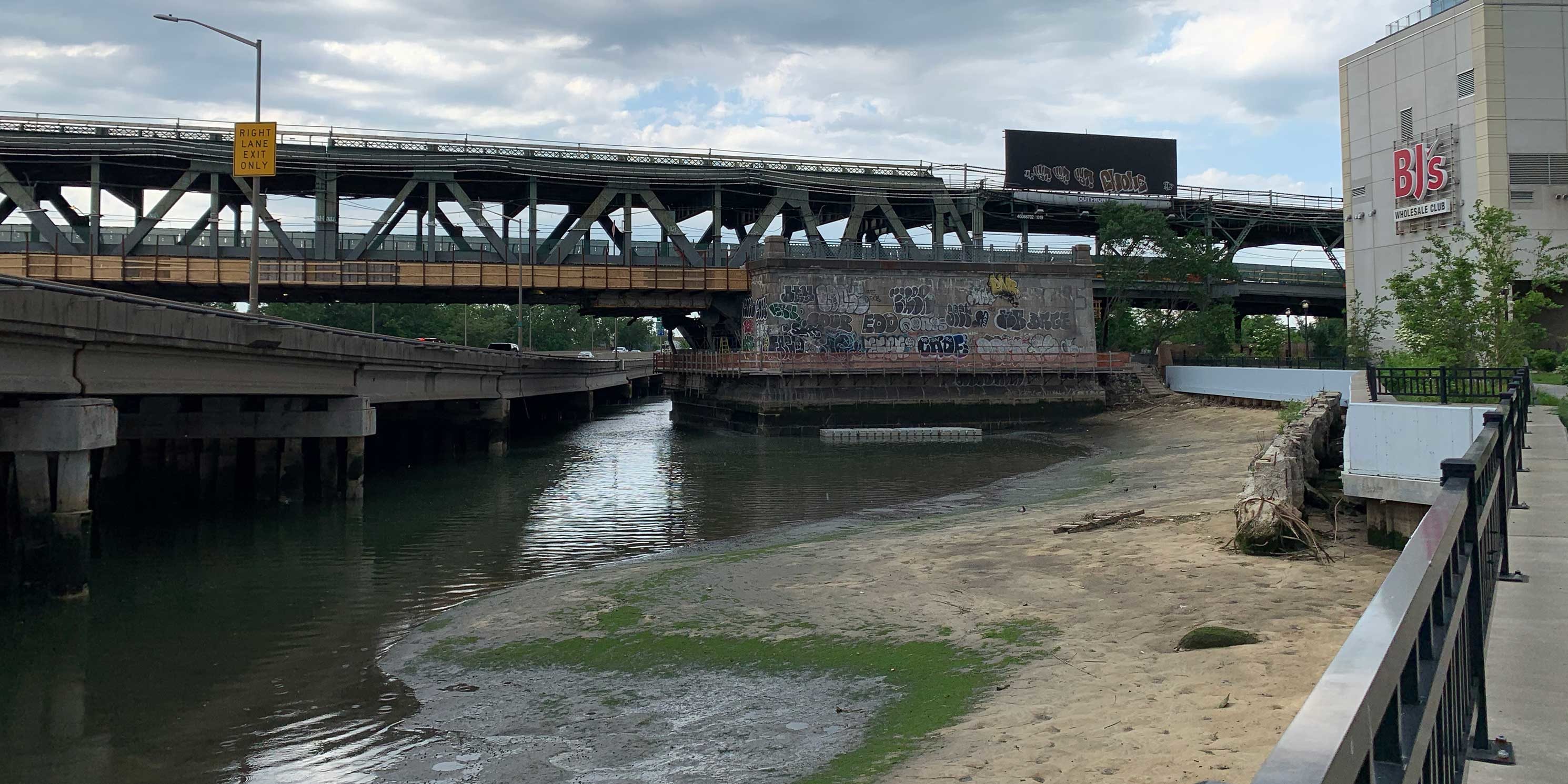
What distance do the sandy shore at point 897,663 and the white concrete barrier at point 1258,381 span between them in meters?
25.1

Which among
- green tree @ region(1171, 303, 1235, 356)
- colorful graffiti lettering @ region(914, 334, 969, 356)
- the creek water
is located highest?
green tree @ region(1171, 303, 1235, 356)

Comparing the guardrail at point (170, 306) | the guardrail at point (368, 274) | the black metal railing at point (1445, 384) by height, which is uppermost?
the guardrail at point (368, 274)

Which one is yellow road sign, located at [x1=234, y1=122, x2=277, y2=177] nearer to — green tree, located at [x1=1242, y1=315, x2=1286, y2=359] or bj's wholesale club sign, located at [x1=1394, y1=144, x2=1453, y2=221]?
bj's wholesale club sign, located at [x1=1394, y1=144, x2=1453, y2=221]

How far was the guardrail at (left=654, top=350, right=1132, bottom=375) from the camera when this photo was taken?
57500 millimetres

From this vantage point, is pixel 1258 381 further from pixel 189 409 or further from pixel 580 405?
pixel 580 405

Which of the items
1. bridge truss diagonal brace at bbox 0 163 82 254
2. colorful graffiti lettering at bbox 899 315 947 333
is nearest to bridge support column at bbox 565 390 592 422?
colorful graffiti lettering at bbox 899 315 947 333

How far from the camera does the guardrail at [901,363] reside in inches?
2264

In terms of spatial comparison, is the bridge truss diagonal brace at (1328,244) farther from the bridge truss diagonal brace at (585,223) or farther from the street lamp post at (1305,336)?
the bridge truss diagonal brace at (585,223)

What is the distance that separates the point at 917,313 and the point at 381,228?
3254 centimetres

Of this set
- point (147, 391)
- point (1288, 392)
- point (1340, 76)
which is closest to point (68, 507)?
point (147, 391)

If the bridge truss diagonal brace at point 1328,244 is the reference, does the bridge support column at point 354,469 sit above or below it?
below

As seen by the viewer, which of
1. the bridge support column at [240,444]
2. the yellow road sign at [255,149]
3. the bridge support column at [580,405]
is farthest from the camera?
the bridge support column at [580,405]

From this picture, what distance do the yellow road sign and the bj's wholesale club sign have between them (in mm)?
56572

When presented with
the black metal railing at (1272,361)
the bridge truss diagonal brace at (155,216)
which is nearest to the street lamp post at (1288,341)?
the black metal railing at (1272,361)
